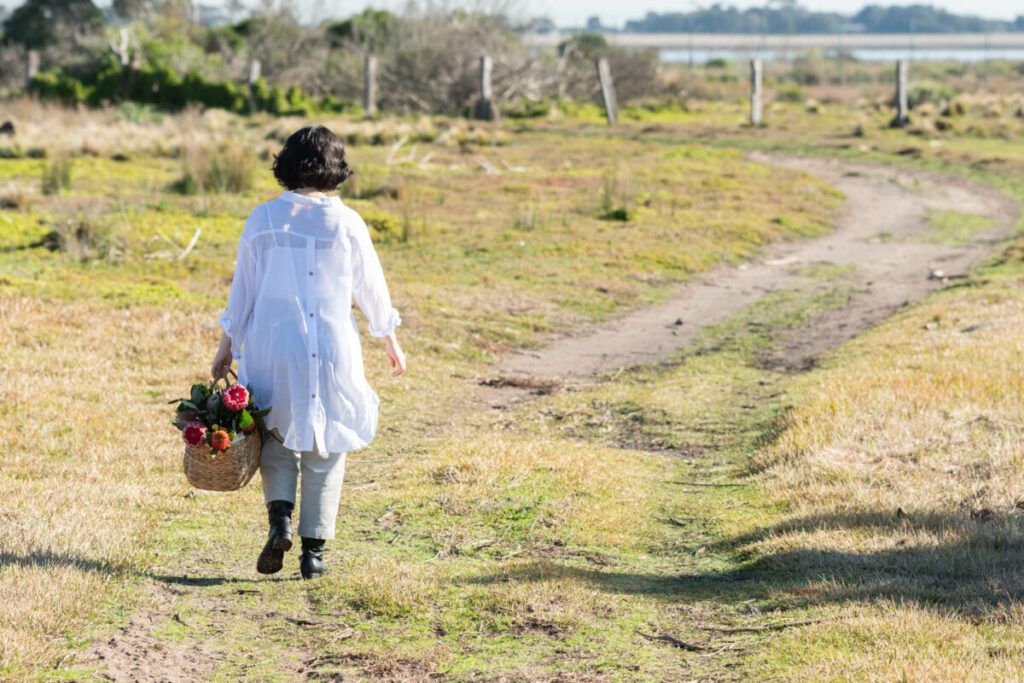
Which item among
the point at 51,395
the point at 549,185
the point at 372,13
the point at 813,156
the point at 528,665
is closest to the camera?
the point at 528,665

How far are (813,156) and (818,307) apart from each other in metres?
17.3

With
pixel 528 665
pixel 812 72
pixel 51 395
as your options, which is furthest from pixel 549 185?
pixel 812 72

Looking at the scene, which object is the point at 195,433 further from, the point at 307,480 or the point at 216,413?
the point at 307,480

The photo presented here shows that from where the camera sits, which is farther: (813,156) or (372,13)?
(372,13)

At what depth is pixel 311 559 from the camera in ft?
16.6

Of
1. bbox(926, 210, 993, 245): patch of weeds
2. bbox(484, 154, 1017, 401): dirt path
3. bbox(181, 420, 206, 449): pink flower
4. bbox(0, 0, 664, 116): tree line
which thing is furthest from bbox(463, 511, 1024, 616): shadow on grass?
bbox(0, 0, 664, 116): tree line

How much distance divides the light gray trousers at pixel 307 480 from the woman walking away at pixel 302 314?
2 centimetres

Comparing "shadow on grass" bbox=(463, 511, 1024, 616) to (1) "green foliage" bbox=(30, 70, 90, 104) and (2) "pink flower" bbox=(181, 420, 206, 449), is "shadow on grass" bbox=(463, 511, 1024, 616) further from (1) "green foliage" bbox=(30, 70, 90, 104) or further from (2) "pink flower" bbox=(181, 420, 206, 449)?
(1) "green foliage" bbox=(30, 70, 90, 104)

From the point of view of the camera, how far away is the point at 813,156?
1175 inches

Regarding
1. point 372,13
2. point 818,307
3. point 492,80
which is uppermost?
point 372,13

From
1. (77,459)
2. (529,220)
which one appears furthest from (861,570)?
(529,220)

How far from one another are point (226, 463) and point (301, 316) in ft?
2.21

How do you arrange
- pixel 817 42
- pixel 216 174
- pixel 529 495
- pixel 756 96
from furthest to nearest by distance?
pixel 817 42
pixel 756 96
pixel 216 174
pixel 529 495

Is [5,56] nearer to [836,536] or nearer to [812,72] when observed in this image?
[812,72]
